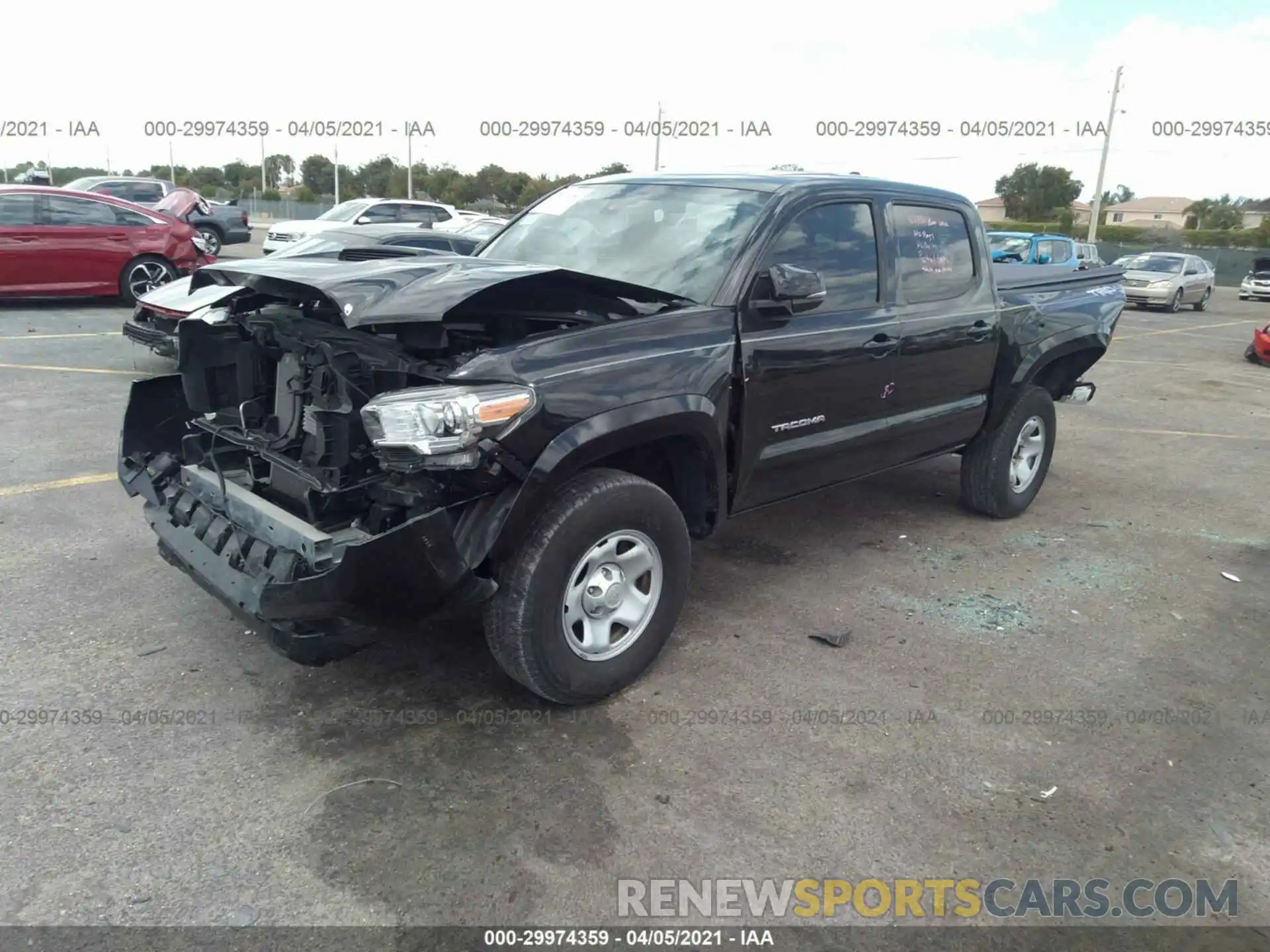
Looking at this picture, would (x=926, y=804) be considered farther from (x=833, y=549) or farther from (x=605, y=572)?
(x=833, y=549)

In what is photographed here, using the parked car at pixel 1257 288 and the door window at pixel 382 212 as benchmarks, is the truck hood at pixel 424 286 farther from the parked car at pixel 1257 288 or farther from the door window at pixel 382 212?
the parked car at pixel 1257 288

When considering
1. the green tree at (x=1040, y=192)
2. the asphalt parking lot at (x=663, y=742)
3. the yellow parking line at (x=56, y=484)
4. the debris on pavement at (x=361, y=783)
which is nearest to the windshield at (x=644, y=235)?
the asphalt parking lot at (x=663, y=742)

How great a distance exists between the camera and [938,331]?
16.1 feet

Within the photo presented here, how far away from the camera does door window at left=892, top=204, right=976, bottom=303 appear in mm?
4793

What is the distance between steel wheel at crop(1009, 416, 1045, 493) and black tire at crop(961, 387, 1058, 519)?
0.04 feet

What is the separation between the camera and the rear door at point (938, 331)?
477 cm

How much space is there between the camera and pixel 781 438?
13.6 ft

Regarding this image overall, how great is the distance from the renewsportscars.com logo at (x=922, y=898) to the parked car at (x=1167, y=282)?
24219mm

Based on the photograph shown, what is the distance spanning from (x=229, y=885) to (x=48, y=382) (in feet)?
23.9

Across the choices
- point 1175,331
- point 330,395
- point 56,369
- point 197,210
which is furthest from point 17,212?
point 1175,331

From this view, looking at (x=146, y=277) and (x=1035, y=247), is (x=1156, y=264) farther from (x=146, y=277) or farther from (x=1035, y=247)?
(x=146, y=277)

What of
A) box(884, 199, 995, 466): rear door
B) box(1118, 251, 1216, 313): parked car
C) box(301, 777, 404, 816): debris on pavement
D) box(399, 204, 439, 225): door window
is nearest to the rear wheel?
box(399, 204, 439, 225): door window

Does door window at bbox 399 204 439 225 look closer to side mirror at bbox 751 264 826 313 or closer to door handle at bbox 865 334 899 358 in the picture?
door handle at bbox 865 334 899 358

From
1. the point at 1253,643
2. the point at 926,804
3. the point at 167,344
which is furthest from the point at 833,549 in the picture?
the point at 167,344
